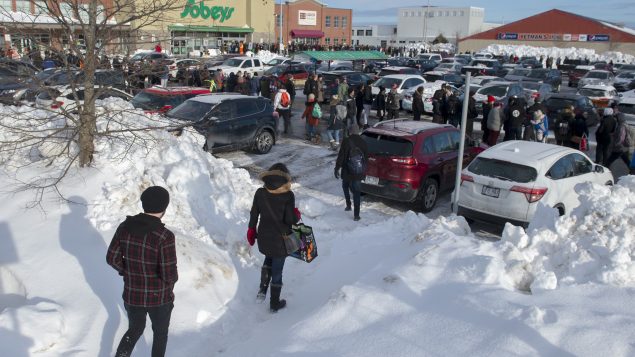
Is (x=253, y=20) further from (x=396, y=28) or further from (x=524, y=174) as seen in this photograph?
(x=396, y=28)

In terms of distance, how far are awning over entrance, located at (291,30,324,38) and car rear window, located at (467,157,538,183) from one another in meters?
62.3

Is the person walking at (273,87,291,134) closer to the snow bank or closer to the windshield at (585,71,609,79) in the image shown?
the windshield at (585,71,609,79)

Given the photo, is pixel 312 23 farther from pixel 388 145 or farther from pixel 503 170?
pixel 503 170

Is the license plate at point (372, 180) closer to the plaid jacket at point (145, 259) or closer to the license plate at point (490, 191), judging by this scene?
the license plate at point (490, 191)

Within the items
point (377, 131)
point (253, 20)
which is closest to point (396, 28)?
point (253, 20)

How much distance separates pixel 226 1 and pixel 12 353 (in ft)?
167

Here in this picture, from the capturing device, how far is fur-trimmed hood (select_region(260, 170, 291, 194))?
5820 mm

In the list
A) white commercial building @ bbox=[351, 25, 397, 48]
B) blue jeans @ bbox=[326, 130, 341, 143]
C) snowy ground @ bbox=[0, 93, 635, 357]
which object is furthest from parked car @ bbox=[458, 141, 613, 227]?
white commercial building @ bbox=[351, 25, 397, 48]

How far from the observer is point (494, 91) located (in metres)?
21.5

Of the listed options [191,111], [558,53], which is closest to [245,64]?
[191,111]

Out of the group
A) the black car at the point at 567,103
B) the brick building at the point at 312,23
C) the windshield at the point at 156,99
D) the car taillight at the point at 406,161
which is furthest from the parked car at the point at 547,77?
the brick building at the point at 312,23

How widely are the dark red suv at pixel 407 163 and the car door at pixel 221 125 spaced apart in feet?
13.9

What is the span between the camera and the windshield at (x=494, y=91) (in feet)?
70.2

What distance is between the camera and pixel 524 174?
8.82 metres
